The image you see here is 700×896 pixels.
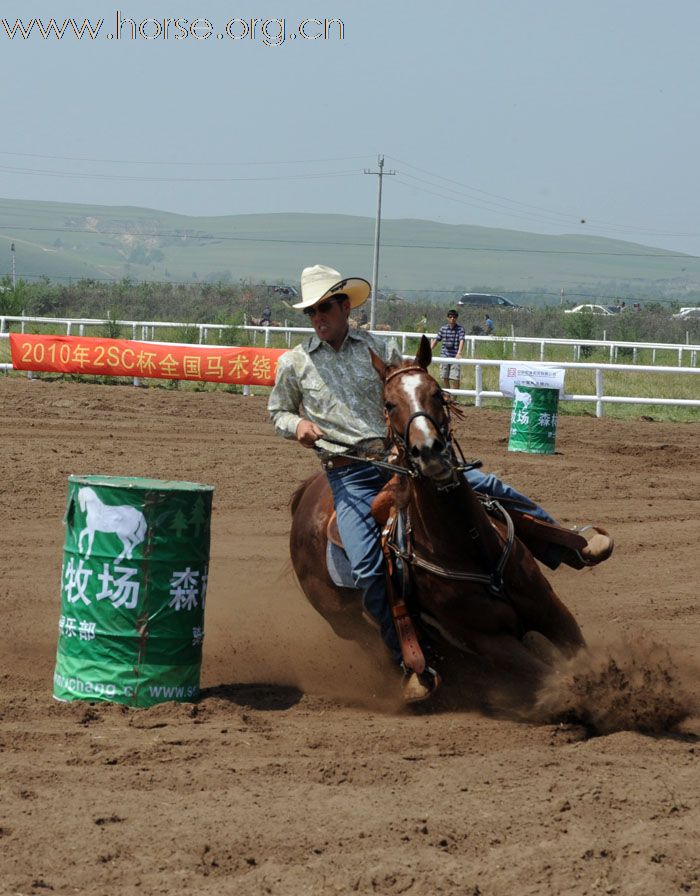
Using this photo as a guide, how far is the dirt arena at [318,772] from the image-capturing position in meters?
3.99

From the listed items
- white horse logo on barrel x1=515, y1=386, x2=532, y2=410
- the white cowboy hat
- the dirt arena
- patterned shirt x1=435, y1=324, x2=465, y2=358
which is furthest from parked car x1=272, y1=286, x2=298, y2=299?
the white cowboy hat

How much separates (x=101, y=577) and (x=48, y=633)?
6.34 ft

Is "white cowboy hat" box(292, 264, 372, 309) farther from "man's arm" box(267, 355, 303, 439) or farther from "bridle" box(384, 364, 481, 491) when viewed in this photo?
"bridle" box(384, 364, 481, 491)

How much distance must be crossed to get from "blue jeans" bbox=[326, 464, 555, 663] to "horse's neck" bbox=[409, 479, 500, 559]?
452 mm

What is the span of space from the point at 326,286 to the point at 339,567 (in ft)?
5.00

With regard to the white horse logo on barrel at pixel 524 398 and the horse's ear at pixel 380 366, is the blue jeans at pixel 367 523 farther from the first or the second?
the white horse logo on barrel at pixel 524 398

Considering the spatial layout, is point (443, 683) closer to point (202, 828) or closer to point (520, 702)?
point (520, 702)

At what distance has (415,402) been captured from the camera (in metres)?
5.49

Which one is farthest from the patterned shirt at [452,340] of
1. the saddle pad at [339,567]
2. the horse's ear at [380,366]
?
the horse's ear at [380,366]

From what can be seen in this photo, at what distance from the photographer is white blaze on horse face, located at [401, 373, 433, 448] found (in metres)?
5.32

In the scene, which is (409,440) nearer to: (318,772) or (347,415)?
(347,415)

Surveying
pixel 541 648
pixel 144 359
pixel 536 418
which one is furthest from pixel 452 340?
pixel 541 648

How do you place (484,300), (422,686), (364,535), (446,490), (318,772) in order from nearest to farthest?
(318,772) → (446,490) → (422,686) → (364,535) → (484,300)

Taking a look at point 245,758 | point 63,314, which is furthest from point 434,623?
point 63,314
